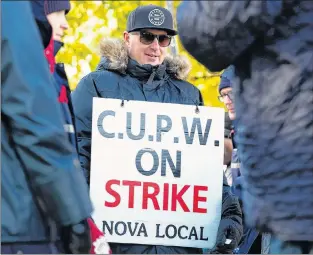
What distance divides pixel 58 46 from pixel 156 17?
186 centimetres

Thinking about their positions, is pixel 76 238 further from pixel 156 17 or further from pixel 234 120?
pixel 156 17

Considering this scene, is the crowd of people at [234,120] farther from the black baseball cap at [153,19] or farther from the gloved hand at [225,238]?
the black baseball cap at [153,19]

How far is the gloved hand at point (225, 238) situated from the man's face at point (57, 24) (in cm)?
183

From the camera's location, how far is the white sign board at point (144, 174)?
6391mm

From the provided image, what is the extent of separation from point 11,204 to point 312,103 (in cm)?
128

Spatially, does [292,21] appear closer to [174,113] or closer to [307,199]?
[307,199]

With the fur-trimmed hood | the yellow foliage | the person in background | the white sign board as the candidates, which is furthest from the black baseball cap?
the yellow foliage

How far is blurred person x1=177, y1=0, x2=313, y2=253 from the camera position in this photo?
192 inches

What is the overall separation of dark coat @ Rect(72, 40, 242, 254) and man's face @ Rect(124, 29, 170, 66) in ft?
0.23

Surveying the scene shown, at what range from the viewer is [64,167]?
450cm

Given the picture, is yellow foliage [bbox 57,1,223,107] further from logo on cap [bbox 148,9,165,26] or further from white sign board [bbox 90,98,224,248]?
white sign board [bbox 90,98,224,248]

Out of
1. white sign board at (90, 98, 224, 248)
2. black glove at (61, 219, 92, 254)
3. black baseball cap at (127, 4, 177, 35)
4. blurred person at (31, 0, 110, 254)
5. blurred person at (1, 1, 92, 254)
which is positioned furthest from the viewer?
black baseball cap at (127, 4, 177, 35)

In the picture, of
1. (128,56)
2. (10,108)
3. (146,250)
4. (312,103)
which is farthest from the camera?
(128,56)

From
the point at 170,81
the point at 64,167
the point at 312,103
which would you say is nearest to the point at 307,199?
the point at 312,103
